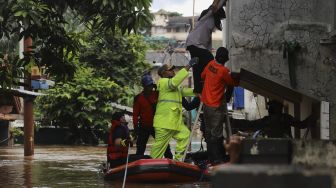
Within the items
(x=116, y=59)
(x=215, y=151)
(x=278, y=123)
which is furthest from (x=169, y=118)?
(x=116, y=59)

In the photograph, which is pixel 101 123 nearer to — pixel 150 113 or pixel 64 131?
pixel 64 131

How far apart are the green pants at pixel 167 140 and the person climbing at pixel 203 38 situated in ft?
3.02

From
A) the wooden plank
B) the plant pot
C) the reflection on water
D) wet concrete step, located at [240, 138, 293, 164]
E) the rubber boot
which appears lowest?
the reflection on water

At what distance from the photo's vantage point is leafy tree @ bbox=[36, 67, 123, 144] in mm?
30781

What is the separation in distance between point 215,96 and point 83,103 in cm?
2041

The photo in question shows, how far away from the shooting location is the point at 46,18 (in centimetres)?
1188

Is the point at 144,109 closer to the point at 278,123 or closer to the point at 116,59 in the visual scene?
the point at 278,123

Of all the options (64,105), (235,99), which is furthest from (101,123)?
(235,99)

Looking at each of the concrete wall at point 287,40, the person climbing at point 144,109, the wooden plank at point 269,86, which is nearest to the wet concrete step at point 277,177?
the concrete wall at point 287,40

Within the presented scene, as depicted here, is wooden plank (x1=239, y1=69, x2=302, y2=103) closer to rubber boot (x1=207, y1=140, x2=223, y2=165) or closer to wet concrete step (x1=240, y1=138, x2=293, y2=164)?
rubber boot (x1=207, y1=140, x2=223, y2=165)

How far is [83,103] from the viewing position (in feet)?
101

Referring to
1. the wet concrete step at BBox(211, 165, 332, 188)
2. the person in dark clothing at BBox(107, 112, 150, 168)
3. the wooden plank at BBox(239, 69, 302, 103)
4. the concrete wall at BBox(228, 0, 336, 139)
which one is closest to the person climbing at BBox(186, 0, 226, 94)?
the concrete wall at BBox(228, 0, 336, 139)

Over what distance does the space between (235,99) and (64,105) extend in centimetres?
759

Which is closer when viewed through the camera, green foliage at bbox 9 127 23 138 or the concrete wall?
the concrete wall
